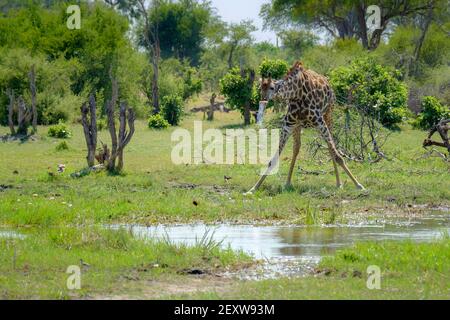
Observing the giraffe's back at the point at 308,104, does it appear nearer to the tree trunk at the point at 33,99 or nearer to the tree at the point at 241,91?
the tree trunk at the point at 33,99

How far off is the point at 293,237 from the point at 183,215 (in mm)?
2006

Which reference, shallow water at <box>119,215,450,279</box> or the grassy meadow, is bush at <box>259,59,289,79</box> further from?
shallow water at <box>119,215,450,279</box>

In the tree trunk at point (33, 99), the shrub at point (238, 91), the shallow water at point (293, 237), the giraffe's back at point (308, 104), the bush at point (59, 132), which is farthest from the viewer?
the shrub at point (238, 91)

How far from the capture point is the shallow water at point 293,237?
354 inches

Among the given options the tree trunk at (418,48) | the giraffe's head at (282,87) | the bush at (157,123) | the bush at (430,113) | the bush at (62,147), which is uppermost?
the tree trunk at (418,48)

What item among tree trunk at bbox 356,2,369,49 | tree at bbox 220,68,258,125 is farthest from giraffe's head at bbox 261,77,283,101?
tree trunk at bbox 356,2,369,49

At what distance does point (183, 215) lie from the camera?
12195 mm

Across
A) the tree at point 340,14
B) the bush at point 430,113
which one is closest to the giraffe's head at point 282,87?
the bush at point 430,113

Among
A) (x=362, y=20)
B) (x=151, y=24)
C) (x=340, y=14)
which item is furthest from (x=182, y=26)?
(x=362, y=20)

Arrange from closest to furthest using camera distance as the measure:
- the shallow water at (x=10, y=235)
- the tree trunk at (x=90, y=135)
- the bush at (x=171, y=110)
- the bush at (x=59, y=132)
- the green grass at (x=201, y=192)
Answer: the shallow water at (x=10, y=235)
the green grass at (x=201, y=192)
the tree trunk at (x=90, y=135)
the bush at (x=59, y=132)
the bush at (x=171, y=110)

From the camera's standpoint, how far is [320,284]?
7867 mm

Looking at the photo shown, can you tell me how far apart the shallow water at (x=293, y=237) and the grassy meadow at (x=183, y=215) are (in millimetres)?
339

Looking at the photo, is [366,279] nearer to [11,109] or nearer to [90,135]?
[90,135]
